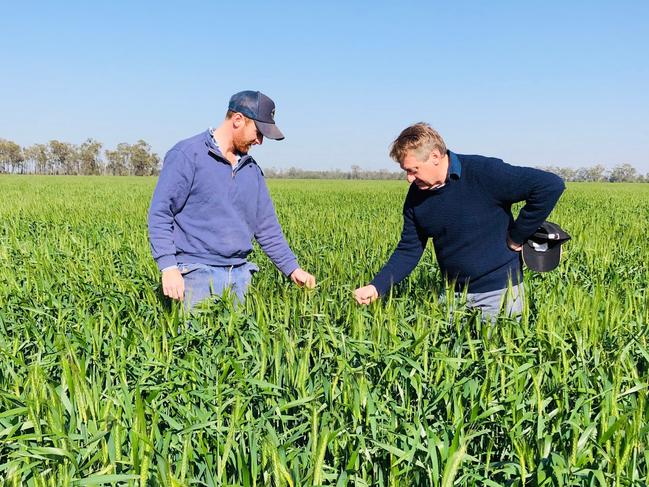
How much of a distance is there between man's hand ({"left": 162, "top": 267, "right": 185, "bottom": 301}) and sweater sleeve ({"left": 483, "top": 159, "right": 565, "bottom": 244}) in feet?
6.11

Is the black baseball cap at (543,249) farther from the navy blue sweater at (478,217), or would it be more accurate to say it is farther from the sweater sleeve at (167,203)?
the sweater sleeve at (167,203)

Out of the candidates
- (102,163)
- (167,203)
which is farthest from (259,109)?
(102,163)

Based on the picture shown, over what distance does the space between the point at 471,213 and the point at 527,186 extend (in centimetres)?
35

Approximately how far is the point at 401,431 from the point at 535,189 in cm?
175

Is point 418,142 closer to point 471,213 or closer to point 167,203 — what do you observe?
point 471,213

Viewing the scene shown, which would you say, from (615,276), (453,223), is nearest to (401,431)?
(453,223)

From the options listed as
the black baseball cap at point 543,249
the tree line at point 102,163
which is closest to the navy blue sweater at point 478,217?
the black baseball cap at point 543,249

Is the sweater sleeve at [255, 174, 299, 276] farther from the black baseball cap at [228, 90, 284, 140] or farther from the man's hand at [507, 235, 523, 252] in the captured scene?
the man's hand at [507, 235, 523, 252]

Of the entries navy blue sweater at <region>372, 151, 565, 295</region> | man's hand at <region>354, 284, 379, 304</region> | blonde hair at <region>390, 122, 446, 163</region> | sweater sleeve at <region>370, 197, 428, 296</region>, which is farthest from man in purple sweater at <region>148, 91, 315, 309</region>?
navy blue sweater at <region>372, 151, 565, 295</region>

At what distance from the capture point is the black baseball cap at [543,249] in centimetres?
333

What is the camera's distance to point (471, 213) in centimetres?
324

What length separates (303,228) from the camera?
8.98 m

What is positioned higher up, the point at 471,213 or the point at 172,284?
the point at 471,213

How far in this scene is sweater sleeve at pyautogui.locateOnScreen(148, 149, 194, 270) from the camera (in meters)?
3.16
